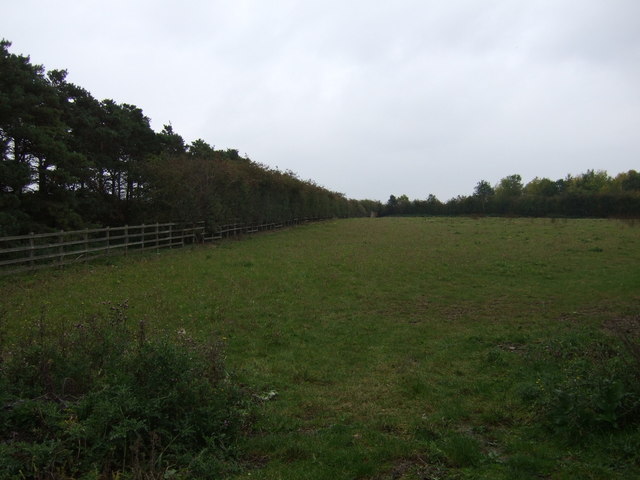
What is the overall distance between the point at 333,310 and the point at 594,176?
354 ft

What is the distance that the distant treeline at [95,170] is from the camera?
64.6ft

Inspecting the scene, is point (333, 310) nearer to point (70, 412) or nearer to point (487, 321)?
point (487, 321)

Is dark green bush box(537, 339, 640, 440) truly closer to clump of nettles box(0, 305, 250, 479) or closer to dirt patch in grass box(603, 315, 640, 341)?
dirt patch in grass box(603, 315, 640, 341)

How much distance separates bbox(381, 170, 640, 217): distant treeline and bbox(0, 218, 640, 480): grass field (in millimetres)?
56666

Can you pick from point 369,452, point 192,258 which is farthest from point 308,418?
point 192,258

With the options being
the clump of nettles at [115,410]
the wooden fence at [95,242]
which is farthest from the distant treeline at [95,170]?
the clump of nettles at [115,410]

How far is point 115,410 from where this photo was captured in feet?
11.4

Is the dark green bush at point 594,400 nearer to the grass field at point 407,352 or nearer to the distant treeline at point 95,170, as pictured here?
the grass field at point 407,352

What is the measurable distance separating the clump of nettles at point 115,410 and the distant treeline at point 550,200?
65301mm

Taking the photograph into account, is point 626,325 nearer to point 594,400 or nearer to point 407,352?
point 407,352

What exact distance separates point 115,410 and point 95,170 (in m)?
26.4

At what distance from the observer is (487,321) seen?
861 cm

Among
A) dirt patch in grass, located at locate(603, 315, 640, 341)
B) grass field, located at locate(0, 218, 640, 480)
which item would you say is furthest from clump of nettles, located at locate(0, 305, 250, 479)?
dirt patch in grass, located at locate(603, 315, 640, 341)

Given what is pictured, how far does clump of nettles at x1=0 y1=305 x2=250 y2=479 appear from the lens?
3.22 m
